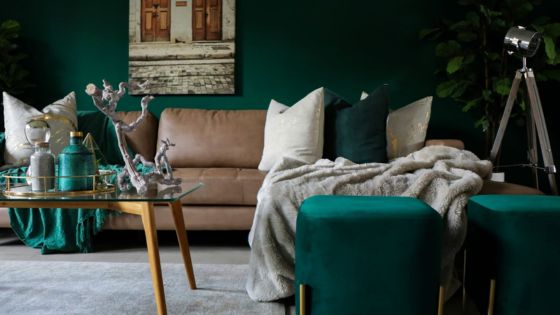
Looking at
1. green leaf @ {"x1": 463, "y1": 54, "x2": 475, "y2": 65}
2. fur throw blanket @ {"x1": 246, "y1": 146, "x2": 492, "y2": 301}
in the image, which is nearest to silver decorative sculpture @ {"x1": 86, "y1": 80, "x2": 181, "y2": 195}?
fur throw blanket @ {"x1": 246, "y1": 146, "x2": 492, "y2": 301}

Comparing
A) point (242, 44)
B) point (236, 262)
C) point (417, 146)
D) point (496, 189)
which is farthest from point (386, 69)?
point (236, 262)

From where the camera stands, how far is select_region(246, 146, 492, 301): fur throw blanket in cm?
188

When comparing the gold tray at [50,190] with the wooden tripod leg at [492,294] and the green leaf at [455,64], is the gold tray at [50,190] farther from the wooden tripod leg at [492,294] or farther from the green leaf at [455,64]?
the green leaf at [455,64]

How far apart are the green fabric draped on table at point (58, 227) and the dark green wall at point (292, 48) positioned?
1498 mm

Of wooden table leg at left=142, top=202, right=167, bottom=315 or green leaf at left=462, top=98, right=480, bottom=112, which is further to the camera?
green leaf at left=462, top=98, right=480, bottom=112

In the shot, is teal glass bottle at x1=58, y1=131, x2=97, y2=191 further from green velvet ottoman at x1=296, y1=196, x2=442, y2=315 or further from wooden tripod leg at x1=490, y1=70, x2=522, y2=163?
wooden tripod leg at x1=490, y1=70, x2=522, y2=163

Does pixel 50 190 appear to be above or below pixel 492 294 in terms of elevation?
above

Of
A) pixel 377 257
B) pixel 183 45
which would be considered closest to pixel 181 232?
pixel 377 257

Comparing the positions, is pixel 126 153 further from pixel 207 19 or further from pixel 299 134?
pixel 207 19

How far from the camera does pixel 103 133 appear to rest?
137 inches

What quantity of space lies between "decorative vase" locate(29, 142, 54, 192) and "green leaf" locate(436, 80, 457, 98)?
9.22 feet

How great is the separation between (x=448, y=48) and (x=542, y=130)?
3.42 ft

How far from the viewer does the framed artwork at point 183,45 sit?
389 centimetres

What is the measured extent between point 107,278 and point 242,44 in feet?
7.69
